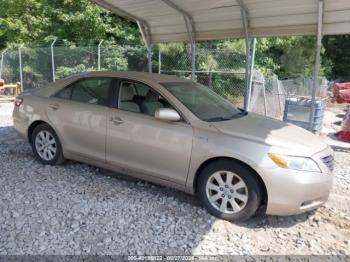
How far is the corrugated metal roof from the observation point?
6668 millimetres

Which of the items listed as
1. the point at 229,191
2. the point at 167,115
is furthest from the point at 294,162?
the point at 167,115

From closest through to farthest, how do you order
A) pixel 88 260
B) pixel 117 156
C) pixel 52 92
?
pixel 88 260
pixel 117 156
pixel 52 92

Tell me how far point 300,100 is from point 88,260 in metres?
7.83

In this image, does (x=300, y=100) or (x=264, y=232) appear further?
(x=300, y=100)

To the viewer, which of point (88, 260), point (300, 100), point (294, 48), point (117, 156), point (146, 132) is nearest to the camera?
point (88, 260)

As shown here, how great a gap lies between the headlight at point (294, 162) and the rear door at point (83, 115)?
7.60 feet

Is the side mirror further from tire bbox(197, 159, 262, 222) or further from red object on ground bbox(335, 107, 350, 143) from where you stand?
red object on ground bbox(335, 107, 350, 143)

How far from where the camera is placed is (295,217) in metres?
4.41

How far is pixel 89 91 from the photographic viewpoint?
5414 mm

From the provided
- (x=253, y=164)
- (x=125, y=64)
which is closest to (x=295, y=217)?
(x=253, y=164)

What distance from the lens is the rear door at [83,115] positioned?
16.7 ft

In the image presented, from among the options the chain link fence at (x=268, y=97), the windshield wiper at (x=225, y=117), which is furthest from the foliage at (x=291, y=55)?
the windshield wiper at (x=225, y=117)

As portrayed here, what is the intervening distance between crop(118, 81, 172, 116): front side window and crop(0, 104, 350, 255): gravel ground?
3.57 ft

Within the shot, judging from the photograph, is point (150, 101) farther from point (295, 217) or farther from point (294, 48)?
point (294, 48)
